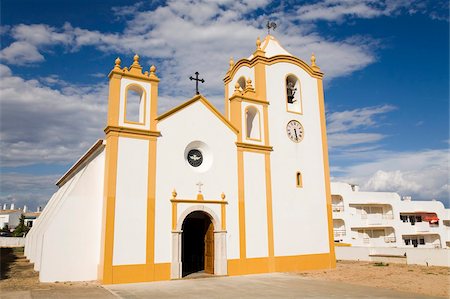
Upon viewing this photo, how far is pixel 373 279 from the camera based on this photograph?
562 inches

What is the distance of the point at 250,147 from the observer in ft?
56.6

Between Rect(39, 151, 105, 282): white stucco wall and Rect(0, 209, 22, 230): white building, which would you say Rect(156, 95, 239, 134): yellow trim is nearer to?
Rect(39, 151, 105, 282): white stucco wall

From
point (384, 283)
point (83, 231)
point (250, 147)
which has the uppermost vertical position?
point (250, 147)

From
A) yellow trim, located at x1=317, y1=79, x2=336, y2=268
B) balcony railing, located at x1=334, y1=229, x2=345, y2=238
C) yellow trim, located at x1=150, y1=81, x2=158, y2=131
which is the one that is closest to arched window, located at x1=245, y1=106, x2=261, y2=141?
yellow trim, located at x1=317, y1=79, x2=336, y2=268

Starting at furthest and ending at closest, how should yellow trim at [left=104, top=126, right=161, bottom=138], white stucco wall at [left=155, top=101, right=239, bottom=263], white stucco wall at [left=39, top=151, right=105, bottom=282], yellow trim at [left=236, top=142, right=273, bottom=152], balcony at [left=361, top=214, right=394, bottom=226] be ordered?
balcony at [left=361, top=214, right=394, bottom=226]
yellow trim at [left=236, top=142, right=273, bottom=152]
white stucco wall at [left=155, top=101, right=239, bottom=263]
yellow trim at [left=104, top=126, right=161, bottom=138]
white stucco wall at [left=39, top=151, right=105, bottom=282]

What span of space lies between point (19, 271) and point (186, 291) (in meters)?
9.50

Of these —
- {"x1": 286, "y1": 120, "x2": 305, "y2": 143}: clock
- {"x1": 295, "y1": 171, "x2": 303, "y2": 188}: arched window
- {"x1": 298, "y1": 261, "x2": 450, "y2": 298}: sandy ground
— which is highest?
{"x1": 286, "y1": 120, "x2": 305, "y2": 143}: clock

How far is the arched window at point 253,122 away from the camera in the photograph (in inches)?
715

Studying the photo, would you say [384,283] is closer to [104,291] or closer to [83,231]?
[104,291]

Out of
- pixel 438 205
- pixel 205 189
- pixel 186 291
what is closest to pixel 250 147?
pixel 205 189

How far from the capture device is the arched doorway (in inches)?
631

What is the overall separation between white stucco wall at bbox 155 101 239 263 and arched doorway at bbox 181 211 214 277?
88 cm

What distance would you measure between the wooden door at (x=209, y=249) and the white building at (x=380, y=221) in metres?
23.5

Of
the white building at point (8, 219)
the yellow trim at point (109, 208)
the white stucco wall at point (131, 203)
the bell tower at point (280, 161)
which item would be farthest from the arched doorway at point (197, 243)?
the white building at point (8, 219)
